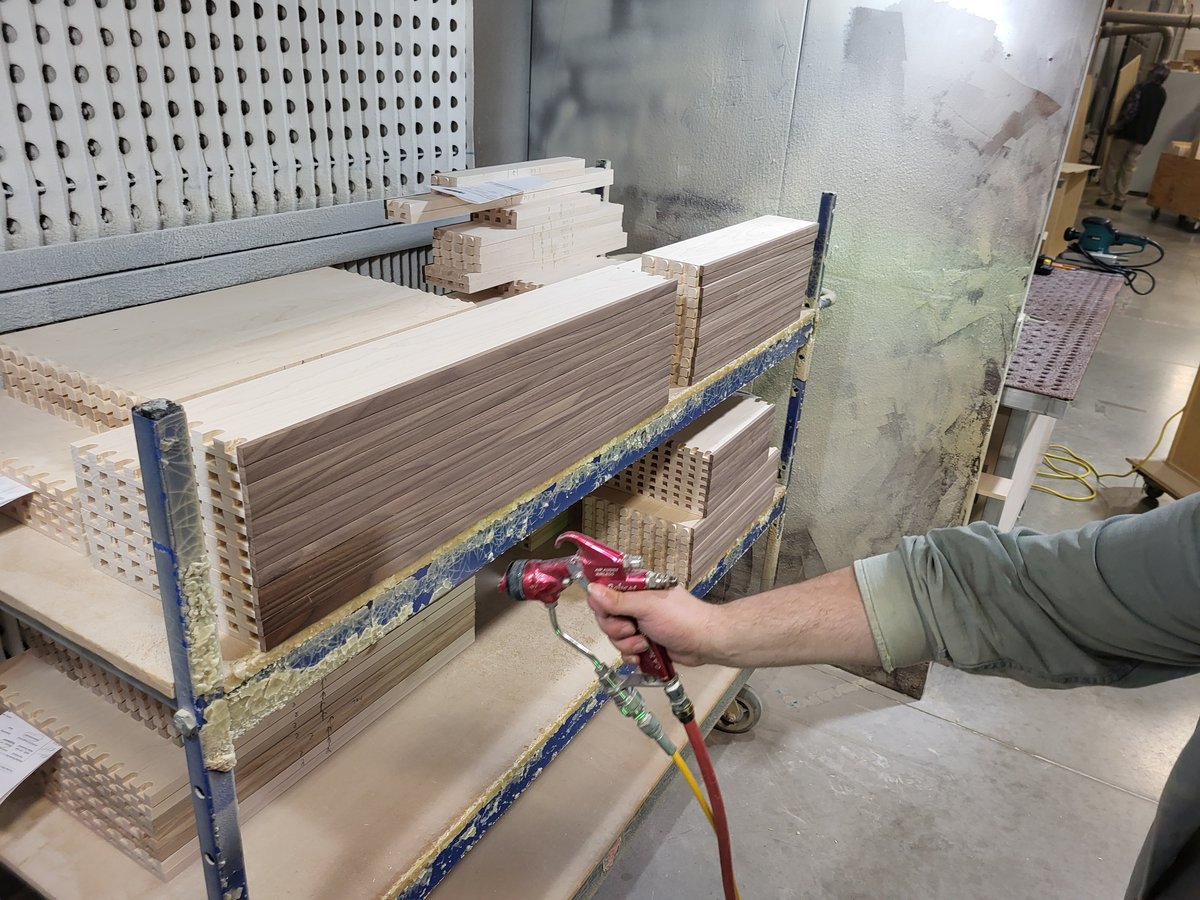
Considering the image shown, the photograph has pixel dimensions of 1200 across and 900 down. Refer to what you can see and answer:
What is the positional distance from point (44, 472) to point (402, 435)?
19.3 inches

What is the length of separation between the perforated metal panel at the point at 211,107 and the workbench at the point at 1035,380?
1.64 m

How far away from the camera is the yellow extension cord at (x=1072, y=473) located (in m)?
3.97

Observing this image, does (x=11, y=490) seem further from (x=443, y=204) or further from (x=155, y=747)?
(x=443, y=204)

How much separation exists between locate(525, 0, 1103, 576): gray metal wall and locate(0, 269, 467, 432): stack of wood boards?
102 cm

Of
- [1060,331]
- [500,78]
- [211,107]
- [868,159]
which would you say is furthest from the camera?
[1060,331]

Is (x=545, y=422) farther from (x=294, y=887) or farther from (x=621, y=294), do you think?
(x=294, y=887)

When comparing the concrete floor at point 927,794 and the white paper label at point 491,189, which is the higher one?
the white paper label at point 491,189

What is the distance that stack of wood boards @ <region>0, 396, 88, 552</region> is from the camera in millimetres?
1084

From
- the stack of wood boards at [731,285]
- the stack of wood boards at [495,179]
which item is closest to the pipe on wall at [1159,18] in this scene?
the stack of wood boards at [731,285]

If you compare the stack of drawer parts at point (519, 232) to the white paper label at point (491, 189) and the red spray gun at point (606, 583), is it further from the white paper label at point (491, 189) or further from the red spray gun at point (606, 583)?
the red spray gun at point (606, 583)

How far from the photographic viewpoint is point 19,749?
125 centimetres

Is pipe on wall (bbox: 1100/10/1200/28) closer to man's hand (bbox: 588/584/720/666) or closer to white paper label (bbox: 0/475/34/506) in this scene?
man's hand (bbox: 588/584/720/666)

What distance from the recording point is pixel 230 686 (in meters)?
0.89

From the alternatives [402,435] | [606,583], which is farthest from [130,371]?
[606,583]
